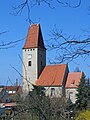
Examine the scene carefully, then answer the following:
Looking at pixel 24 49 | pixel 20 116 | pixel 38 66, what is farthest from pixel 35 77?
pixel 20 116

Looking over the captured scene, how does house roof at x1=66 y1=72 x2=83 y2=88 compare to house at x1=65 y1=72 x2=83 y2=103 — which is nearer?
house at x1=65 y1=72 x2=83 y2=103

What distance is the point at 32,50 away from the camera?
72.9 m

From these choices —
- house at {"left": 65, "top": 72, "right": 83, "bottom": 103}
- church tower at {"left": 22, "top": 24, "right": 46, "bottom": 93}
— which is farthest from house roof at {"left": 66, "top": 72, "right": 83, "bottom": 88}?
church tower at {"left": 22, "top": 24, "right": 46, "bottom": 93}

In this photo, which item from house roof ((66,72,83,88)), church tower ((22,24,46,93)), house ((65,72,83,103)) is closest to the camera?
house ((65,72,83,103))

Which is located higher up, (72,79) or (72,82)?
(72,79)

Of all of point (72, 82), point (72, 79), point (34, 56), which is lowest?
point (72, 82)

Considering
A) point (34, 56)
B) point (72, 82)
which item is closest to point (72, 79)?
point (72, 82)

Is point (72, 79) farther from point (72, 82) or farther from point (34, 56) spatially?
point (34, 56)

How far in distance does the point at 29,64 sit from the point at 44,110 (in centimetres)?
6776

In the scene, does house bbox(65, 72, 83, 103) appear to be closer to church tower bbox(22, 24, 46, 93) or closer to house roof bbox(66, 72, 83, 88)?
house roof bbox(66, 72, 83, 88)

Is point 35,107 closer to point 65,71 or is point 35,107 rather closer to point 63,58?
point 63,58

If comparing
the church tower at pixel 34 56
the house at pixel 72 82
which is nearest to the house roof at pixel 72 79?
the house at pixel 72 82

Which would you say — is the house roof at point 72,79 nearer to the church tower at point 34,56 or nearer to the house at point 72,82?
the house at point 72,82

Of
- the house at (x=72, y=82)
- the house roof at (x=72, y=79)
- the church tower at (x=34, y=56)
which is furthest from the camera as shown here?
the church tower at (x=34, y=56)
